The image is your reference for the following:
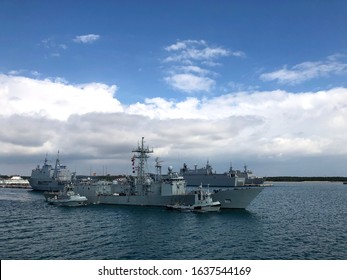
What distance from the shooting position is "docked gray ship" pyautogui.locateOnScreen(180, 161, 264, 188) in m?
170

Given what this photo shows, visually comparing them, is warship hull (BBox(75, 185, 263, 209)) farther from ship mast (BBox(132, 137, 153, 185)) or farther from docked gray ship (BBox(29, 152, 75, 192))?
docked gray ship (BBox(29, 152, 75, 192))

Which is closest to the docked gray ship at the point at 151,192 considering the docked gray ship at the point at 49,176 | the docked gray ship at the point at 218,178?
the docked gray ship at the point at 49,176

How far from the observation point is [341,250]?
29.7 metres

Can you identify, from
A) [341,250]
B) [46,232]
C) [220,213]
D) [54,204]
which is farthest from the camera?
[54,204]

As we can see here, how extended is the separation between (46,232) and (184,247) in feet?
60.1

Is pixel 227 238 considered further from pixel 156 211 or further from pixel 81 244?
pixel 156 211

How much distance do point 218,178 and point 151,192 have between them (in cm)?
10959

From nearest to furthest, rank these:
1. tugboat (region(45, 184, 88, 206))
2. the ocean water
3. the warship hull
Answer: the ocean water
the warship hull
tugboat (region(45, 184, 88, 206))

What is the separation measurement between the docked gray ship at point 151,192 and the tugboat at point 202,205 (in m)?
2.67

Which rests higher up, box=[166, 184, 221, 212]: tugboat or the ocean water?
box=[166, 184, 221, 212]: tugboat

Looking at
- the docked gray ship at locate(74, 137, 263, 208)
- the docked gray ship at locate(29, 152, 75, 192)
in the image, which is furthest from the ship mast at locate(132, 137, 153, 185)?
the docked gray ship at locate(29, 152, 75, 192)

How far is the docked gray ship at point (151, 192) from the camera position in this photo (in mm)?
61844

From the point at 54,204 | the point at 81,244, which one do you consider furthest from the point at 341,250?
the point at 54,204

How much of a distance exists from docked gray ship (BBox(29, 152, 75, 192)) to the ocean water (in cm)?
8413
